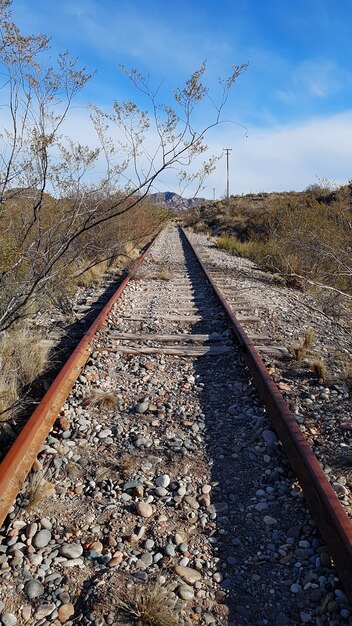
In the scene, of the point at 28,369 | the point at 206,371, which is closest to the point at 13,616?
the point at 28,369

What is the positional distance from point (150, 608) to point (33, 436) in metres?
1.61

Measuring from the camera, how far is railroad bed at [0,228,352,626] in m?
2.43

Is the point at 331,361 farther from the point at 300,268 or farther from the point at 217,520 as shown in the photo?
the point at 300,268

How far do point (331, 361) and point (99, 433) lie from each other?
297cm

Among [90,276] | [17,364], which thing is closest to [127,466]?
[17,364]

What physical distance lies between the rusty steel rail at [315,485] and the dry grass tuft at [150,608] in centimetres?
82

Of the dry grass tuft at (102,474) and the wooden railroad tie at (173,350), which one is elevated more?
the wooden railroad tie at (173,350)

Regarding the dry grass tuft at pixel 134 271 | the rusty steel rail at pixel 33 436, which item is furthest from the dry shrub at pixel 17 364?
the dry grass tuft at pixel 134 271

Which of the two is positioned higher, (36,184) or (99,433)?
(36,184)

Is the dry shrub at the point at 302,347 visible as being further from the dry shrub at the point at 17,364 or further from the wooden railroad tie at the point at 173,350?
the dry shrub at the point at 17,364

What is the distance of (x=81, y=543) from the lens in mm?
2848

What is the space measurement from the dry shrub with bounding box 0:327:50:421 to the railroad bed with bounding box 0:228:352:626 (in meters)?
0.45

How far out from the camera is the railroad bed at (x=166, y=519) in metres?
2.43

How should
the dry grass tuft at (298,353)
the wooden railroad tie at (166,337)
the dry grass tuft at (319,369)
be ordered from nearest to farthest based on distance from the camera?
the dry grass tuft at (319,369)
the dry grass tuft at (298,353)
the wooden railroad tie at (166,337)
